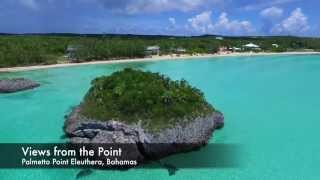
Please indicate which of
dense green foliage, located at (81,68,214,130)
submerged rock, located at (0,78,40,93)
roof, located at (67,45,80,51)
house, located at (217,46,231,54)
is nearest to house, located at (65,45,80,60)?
roof, located at (67,45,80,51)

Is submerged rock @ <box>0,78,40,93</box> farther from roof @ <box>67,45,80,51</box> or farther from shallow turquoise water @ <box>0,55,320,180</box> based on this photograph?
roof @ <box>67,45,80,51</box>

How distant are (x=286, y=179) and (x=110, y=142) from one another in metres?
5.90

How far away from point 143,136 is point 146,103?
206cm

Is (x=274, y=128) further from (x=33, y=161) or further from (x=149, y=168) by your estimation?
(x=33, y=161)

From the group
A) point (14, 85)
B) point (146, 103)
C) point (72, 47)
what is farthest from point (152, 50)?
point (146, 103)

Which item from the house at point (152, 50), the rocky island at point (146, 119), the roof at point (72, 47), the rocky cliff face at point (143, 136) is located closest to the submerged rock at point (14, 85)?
the rocky island at point (146, 119)

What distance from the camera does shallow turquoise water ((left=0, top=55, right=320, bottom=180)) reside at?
558 inches

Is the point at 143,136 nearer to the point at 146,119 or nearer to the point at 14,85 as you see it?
the point at 146,119

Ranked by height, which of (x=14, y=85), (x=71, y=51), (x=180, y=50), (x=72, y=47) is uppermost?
(x=72, y=47)

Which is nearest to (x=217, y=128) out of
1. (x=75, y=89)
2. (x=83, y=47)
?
(x=75, y=89)

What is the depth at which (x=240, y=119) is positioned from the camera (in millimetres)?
21891

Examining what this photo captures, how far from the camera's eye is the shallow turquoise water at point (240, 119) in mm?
14172

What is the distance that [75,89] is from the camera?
109 ft

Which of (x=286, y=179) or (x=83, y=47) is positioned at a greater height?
(x=83, y=47)
